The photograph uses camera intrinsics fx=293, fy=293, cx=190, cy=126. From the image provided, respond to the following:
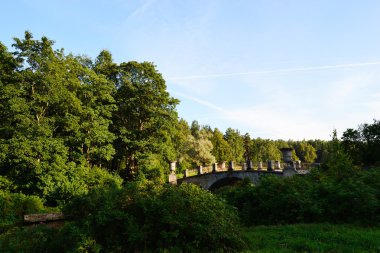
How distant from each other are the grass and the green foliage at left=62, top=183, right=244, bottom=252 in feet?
2.37

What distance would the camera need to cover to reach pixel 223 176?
3045 centimetres

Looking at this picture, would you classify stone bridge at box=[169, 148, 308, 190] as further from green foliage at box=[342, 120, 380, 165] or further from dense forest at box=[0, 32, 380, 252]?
green foliage at box=[342, 120, 380, 165]

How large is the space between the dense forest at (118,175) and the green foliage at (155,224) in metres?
0.02

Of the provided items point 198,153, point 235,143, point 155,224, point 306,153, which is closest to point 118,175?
point 155,224

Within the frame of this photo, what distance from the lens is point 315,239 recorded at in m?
6.72

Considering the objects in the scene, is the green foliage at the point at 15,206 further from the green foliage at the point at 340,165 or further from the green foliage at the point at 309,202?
the green foliage at the point at 340,165

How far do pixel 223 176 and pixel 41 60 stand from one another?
19.9m

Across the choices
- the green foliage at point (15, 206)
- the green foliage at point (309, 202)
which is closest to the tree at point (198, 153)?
the green foliage at point (15, 206)

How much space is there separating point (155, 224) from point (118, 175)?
23154mm

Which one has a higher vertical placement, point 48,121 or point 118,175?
point 48,121

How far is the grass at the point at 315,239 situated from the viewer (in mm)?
6007

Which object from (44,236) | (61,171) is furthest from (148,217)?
(61,171)

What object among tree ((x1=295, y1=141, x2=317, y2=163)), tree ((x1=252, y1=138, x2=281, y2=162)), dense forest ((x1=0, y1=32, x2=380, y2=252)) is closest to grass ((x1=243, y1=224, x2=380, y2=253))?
dense forest ((x1=0, y1=32, x2=380, y2=252))

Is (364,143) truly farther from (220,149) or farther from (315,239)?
(220,149)
